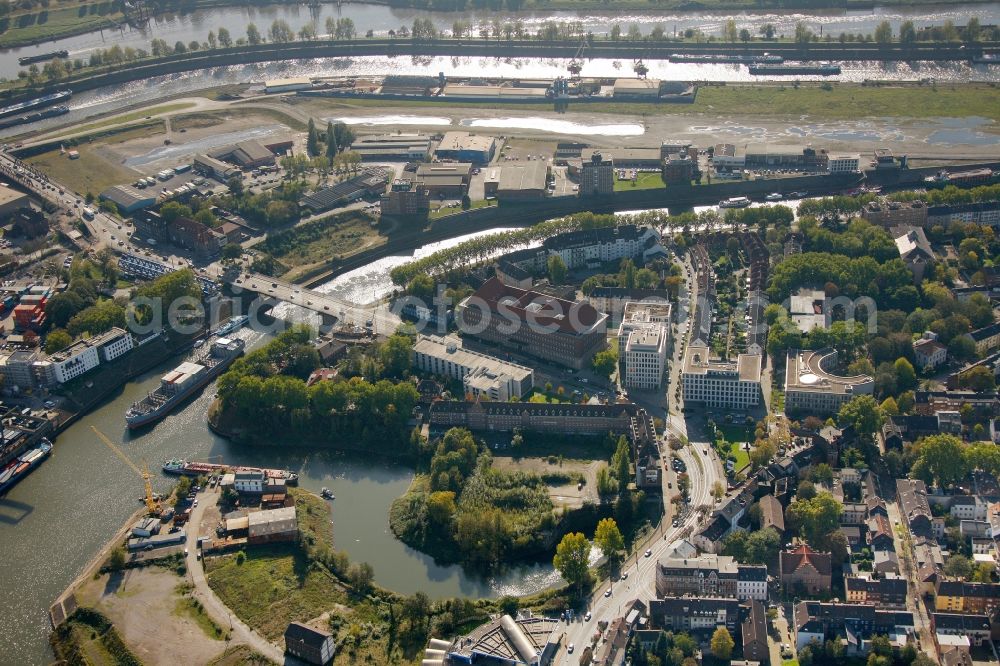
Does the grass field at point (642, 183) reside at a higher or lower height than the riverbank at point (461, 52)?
lower

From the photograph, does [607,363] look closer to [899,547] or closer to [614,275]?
[614,275]

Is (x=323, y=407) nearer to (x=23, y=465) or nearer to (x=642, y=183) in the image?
(x=23, y=465)

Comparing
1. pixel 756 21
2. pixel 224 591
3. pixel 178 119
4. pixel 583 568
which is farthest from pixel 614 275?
pixel 756 21

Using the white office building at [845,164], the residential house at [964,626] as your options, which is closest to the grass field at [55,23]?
the white office building at [845,164]

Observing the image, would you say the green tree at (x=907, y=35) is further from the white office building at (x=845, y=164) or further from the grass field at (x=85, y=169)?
the grass field at (x=85, y=169)

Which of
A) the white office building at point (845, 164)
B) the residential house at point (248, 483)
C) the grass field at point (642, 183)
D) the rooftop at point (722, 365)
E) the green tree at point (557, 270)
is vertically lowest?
the residential house at point (248, 483)

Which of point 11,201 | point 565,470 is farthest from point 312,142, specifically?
point 565,470
